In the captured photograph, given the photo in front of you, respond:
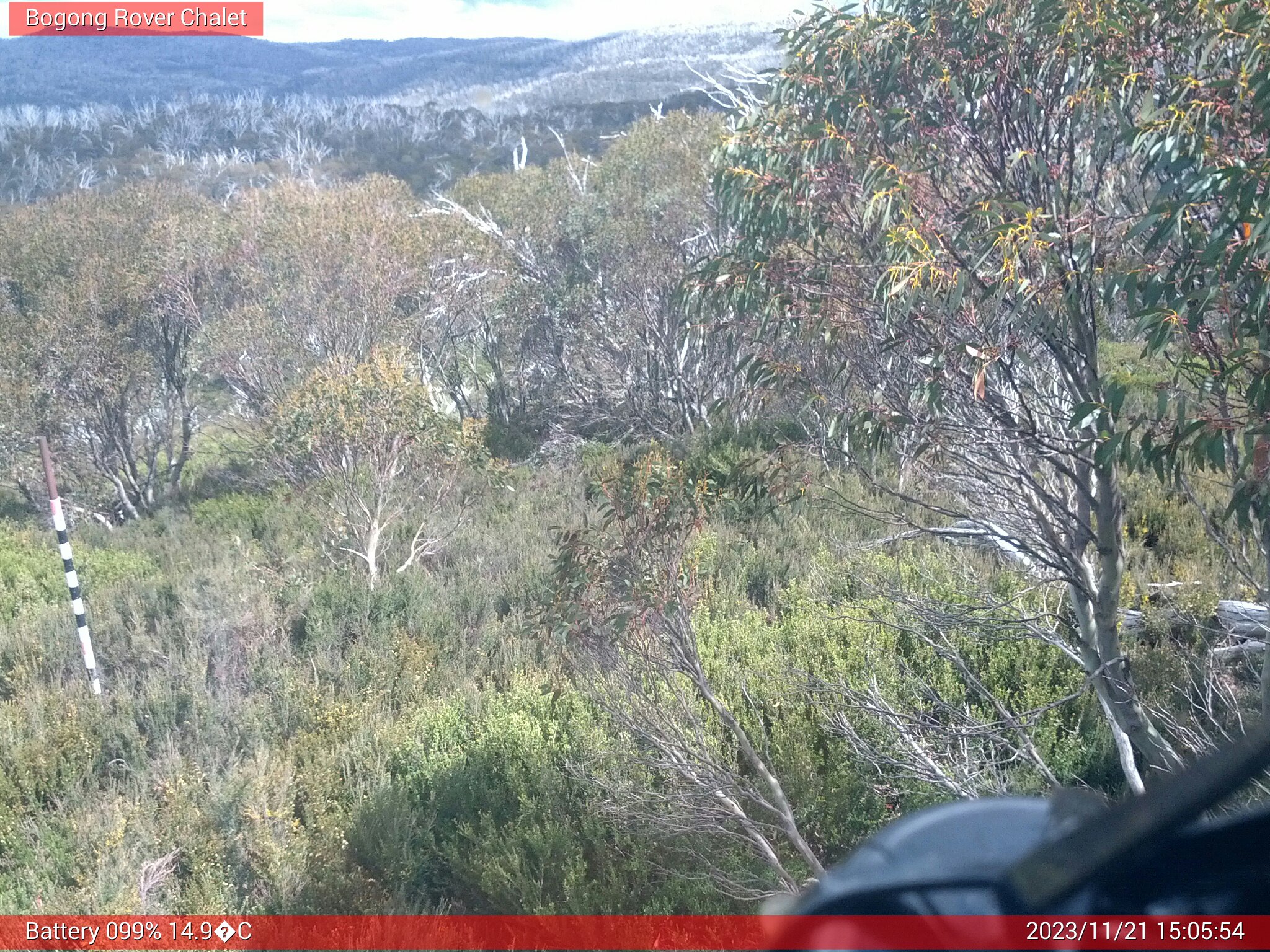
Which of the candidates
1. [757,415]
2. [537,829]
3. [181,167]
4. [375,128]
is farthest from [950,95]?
[375,128]

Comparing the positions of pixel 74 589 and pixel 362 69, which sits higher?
pixel 362 69

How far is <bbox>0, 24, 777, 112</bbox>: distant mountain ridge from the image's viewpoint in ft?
161

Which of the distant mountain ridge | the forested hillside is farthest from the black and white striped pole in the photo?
the distant mountain ridge

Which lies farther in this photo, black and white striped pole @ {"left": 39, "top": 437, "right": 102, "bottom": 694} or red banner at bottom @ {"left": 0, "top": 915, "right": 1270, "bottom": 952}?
black and white striped pole @ {"left": 39, "top": 437, "right": 102, "bottom": 694}

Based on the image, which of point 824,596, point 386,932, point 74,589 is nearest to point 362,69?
point 74,589

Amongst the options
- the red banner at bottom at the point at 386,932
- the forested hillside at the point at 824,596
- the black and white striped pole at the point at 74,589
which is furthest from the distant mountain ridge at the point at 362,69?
the red banner at bottom at the point at 386,932

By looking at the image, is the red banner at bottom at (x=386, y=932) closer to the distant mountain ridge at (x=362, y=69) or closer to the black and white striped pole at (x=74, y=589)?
the black and white striped pole at (x=74, y=589)

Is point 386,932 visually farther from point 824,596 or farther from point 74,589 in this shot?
point 74,589

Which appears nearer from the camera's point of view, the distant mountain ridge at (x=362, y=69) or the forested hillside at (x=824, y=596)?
the forested hillside at (x=824, y=596)

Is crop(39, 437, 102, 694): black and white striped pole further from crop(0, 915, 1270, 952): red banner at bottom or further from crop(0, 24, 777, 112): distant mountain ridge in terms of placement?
crop(0, 24, 777, 112): distant mountain ridge

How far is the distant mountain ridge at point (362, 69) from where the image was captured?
161 ft

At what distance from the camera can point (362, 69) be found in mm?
61125

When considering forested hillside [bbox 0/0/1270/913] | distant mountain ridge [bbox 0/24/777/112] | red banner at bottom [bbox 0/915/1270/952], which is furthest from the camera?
distant mountain ridge [bbox 0/24/777/112]

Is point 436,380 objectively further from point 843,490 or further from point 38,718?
point 38,718
